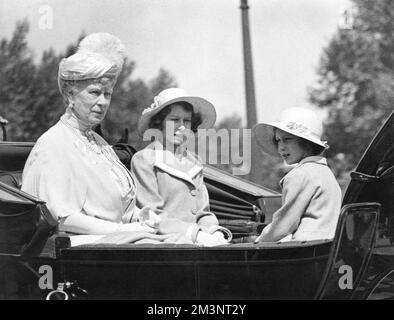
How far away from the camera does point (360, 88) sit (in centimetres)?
339

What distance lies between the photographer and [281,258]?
2.52m

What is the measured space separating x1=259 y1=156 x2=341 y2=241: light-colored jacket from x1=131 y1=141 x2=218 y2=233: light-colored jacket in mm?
468

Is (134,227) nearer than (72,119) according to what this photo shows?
Yes

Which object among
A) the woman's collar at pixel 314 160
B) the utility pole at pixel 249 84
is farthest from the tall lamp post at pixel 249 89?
the woman's collar at pixel 314 160

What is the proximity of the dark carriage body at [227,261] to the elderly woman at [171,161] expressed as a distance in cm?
48

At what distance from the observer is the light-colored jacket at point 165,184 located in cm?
313

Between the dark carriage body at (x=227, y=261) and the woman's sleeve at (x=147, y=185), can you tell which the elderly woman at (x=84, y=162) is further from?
the dark carriage body at (x=227, y=261)

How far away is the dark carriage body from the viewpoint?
252cm

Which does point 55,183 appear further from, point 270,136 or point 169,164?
point 270,136

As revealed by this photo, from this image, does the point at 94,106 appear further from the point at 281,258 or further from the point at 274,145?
the point at 281,258

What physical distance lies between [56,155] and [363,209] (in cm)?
108

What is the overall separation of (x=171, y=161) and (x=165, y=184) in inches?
4.1

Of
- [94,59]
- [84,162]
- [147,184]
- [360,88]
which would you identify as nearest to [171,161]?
[147,184]
